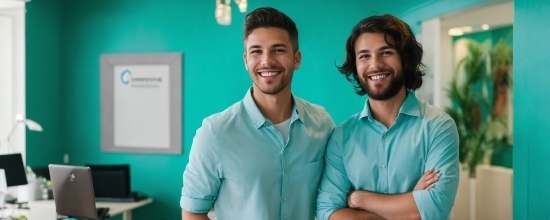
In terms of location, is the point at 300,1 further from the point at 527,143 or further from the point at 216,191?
the point at 216,191

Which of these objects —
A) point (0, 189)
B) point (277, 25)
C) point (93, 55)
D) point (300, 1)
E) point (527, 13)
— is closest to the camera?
point (277, 25)

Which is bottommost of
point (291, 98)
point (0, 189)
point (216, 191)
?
point (0, 189)

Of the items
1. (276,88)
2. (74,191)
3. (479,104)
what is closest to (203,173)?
(276,88)

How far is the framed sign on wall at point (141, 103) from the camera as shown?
20.0 feet

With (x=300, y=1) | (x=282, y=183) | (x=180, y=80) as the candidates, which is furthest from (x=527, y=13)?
(x=180, y=80)

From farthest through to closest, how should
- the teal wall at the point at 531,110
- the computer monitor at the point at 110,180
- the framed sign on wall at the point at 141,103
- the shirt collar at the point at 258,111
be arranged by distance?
the framed sign on wall at the point at 141,103 → the computer monitor at the point at 110,180 → the teal wall at the point at 531,110 → the shirt collar at the point at 258,111

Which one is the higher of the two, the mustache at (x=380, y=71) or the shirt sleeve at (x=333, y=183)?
the mustache at (x=380, y=71)

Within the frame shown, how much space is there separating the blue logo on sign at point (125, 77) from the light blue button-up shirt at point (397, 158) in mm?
4354

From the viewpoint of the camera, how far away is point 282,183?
83.7 inches

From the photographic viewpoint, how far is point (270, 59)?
209 cm

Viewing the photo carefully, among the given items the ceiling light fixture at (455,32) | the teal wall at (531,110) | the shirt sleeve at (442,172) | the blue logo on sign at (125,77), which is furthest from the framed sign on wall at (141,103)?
the shirt sleeve at (442,172)

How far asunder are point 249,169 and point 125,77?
443 cm

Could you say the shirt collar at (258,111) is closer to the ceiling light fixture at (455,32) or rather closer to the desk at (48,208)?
the desk at (48,208)

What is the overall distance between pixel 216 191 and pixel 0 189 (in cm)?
270
